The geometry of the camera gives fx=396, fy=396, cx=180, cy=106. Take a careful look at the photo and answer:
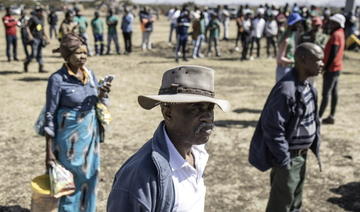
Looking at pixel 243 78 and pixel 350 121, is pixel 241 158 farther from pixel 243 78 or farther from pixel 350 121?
pixel 243 78

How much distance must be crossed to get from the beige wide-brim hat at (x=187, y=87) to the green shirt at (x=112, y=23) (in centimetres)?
1428

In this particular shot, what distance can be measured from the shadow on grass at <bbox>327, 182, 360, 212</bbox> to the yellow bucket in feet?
11.2

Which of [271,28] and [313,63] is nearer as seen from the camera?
[313,63]

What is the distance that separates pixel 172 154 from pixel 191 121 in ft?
0.66

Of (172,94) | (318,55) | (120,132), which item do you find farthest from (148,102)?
(120,132)

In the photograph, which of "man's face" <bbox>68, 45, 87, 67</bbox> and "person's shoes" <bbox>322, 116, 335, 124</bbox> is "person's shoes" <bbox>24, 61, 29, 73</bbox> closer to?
"person's shoes" <bbox>322, 116, 335, 124</bbox>

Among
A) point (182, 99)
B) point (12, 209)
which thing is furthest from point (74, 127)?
point (182, 99)

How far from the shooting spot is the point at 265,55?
1745 cm

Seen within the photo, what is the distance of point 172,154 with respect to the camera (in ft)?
6.86

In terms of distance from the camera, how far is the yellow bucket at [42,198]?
378 cm

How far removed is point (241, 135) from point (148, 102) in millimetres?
5401

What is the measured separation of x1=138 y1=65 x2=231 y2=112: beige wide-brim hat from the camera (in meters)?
2.04

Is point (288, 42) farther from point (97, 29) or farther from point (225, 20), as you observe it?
point (225, 20)

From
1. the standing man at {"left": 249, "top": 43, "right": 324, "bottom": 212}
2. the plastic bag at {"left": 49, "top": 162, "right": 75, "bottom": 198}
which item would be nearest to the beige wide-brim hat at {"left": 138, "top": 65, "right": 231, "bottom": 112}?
the standing man at {"left": 249, "top": 43, "right": 324, "bottom": 212}
